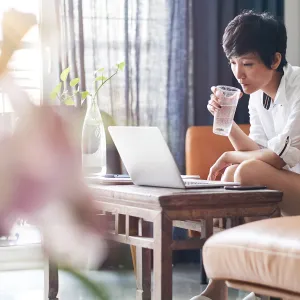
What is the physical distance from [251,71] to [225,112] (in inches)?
12.3

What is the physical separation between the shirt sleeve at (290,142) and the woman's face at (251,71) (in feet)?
0.50

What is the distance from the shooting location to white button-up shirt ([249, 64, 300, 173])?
7.50 ft

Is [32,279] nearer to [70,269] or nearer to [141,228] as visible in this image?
[141,228]

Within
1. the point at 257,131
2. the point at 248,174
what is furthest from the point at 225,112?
the point at 257,131

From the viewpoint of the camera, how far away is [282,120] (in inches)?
96.3

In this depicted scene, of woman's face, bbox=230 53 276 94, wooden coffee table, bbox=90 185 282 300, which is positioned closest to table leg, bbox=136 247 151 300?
wooden coffee table, bbox=90 185 282 300

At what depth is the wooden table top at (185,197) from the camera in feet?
5.58

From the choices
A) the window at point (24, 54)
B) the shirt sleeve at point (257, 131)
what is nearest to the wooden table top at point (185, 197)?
the shirt sleeve at point (257, 131)

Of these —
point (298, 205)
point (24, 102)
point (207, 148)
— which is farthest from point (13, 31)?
point (207, 148)

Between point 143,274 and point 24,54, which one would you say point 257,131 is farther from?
point 24,54

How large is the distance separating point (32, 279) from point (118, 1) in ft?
4.83

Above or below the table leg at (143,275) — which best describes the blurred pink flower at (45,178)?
above

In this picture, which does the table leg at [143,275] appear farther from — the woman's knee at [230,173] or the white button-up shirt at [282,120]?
the white button-up shirt at [282,120]

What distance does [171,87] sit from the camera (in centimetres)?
363
